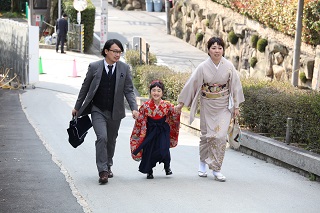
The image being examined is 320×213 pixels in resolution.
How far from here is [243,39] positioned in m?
29.0

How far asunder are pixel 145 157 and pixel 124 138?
418 centimetres

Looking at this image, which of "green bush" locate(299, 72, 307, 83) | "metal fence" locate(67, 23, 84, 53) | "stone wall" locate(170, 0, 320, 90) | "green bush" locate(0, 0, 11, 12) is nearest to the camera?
"green bush" locate(299, 72, 307, 83)

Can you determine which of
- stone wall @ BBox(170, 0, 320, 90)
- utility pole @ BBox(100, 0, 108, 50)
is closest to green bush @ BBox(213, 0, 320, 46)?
stone wall @ BBox(170, 0, 320, 90)

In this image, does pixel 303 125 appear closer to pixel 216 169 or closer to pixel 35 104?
pixel 216 169

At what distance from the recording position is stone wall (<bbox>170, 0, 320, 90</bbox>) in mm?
23094

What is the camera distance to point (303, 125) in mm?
10727

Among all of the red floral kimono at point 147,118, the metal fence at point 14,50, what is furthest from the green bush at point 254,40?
the red floral kimono at point 147,118

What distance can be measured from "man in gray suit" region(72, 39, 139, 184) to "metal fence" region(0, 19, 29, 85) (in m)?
13.0

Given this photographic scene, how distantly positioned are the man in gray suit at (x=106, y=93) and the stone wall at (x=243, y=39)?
34.9ft

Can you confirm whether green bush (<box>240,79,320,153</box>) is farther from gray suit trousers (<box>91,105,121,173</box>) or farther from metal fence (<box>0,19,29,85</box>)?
metal fence (<box>0,19,29,85</box>)

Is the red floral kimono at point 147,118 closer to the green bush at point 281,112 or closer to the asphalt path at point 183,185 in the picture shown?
the asphalt path at point 183,185

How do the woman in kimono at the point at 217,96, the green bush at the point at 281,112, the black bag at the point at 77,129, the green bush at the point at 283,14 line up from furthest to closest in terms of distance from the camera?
the green bush at the point at 283,14, the green bush at the point at 281,112, the woman in kimono at the point at 217,96, the black bag at the point at 77,129

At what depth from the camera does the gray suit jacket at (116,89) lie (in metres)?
9.63

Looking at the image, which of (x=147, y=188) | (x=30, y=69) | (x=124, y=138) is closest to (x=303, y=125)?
(x=147, y=188)
